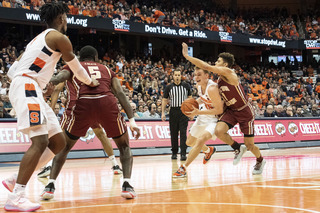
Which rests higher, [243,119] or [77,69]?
[77,69]

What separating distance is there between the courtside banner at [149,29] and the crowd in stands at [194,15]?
32 centimetres

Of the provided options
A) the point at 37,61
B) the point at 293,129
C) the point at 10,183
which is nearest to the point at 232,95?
the point at 37,61

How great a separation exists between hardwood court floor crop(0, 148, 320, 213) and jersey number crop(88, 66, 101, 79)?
155 centimetres

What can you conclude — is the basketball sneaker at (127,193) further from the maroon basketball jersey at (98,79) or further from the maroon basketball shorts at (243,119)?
the maroon basketball shorts at (243,119)

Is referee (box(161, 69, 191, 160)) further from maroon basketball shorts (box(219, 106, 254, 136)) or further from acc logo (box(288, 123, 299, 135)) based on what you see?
acc logo (box(288, 123, 299, 135))

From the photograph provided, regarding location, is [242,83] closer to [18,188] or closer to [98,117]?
[98,117]

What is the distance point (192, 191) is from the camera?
6723 mm

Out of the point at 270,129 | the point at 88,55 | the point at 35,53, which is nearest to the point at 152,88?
the point at 270,129

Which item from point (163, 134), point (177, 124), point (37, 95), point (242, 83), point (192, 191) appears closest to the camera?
point (37, 95)

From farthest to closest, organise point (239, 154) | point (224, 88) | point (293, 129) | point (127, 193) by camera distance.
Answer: point (293, 129) → point (239, 154) → point (224, 88) → point (127, 193)

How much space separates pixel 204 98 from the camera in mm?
9172

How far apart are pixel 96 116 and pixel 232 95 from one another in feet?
10.6

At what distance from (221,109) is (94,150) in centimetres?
611

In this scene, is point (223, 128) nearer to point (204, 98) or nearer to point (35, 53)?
point (204, 98)
